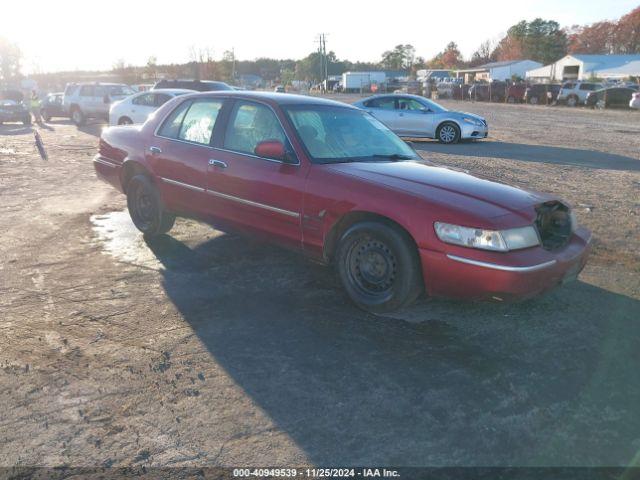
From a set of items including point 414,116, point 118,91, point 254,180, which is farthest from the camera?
point 118,91

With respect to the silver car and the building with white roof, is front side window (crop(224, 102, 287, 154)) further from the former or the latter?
the building with white roof

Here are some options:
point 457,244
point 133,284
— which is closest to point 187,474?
point 457,244

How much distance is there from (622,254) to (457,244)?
2.92 m

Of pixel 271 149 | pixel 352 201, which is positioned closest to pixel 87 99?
pixel 271 149

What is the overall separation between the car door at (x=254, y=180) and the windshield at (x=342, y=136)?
214 mm

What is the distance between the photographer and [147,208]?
19.8 ft

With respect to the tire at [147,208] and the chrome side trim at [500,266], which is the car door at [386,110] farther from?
the chrome side trim at [500,266]

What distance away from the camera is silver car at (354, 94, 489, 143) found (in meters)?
15.3

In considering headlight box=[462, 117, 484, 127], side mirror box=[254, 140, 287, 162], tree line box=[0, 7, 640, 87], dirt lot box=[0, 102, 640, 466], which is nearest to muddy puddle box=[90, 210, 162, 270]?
dirt lot box=[0, 102, 640, 466]

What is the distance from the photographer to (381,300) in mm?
4082

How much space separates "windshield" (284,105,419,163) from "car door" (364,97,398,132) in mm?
10411

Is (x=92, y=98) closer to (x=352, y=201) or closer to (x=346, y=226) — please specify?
(x=346, y=226)

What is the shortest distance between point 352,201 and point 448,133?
12.2m

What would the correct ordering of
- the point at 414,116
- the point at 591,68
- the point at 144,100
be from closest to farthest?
the point at 144,100 < the point at 414,116 < the point at 591,68
